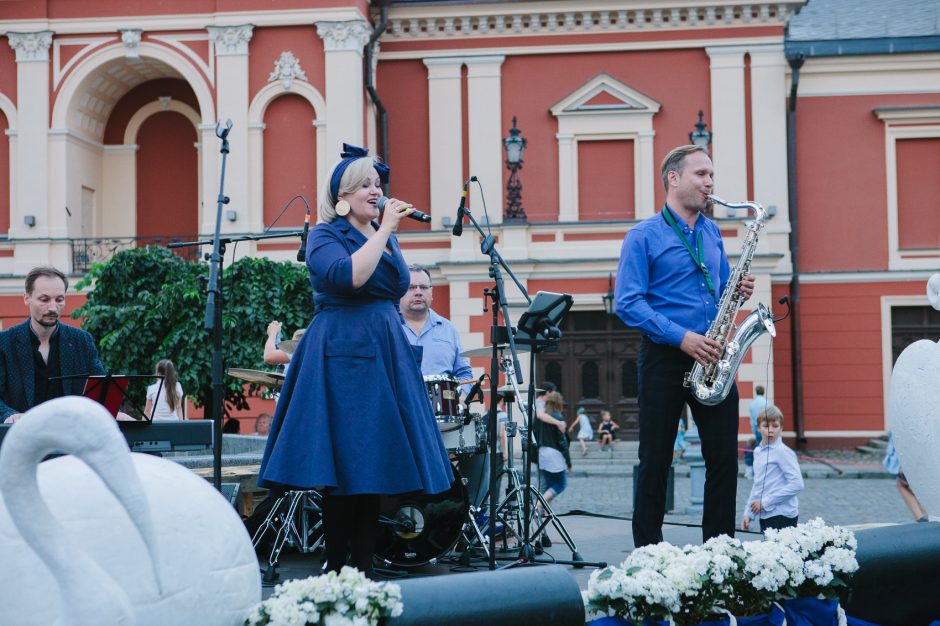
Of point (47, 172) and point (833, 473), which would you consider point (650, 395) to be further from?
point (47, 172)

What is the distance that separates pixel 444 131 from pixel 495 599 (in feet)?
73.6

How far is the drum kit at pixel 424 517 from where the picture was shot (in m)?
6.61

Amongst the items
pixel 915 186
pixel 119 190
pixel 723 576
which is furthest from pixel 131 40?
pixel 723 576

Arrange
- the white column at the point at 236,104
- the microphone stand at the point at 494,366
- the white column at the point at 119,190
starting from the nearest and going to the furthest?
1. the microphone stand at the point at 494,366
2. the white column at the point at 236,104
3. the white column at the point at 119,190

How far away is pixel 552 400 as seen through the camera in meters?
13.4

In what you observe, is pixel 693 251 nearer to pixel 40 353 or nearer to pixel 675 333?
pixel 675 333

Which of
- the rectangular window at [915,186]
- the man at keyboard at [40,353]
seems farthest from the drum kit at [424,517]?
the rectangular window at [915,186]

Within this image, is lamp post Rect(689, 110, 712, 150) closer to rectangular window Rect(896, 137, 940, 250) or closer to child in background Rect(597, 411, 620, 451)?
rectangular window Rect(896, 137, 940, 250)

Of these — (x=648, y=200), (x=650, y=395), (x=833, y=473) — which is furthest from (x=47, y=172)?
(x=650, y=395)

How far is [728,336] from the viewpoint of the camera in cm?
582

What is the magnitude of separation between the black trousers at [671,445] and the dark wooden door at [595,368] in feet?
62.8

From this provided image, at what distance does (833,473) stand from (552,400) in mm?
9024

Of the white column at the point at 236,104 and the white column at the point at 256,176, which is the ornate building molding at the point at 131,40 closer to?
the white column at the point at 236,104

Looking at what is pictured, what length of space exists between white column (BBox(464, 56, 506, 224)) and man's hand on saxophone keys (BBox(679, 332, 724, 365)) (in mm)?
20082
